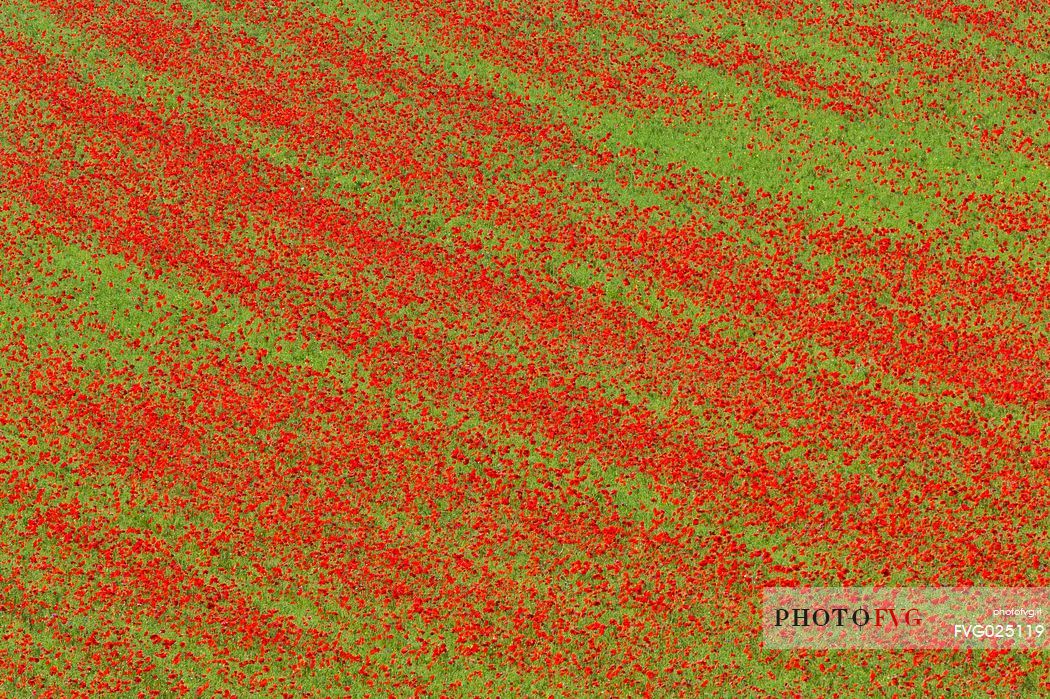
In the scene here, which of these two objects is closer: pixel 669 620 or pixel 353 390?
pixel 669 620

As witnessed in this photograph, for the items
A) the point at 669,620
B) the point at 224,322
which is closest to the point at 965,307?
the point at 669,620

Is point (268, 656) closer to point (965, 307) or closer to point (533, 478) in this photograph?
point (533, 478)

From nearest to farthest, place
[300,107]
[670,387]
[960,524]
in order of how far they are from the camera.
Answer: [960,524], [670,387], [300,107]

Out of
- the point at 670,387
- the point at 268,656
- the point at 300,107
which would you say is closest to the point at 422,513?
the point at 268,656

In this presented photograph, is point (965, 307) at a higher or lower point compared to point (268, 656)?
higher

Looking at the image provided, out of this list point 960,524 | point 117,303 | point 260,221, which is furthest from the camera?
point 260,221

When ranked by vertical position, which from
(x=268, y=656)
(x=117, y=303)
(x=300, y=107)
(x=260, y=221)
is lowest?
(x=268, y=656)
